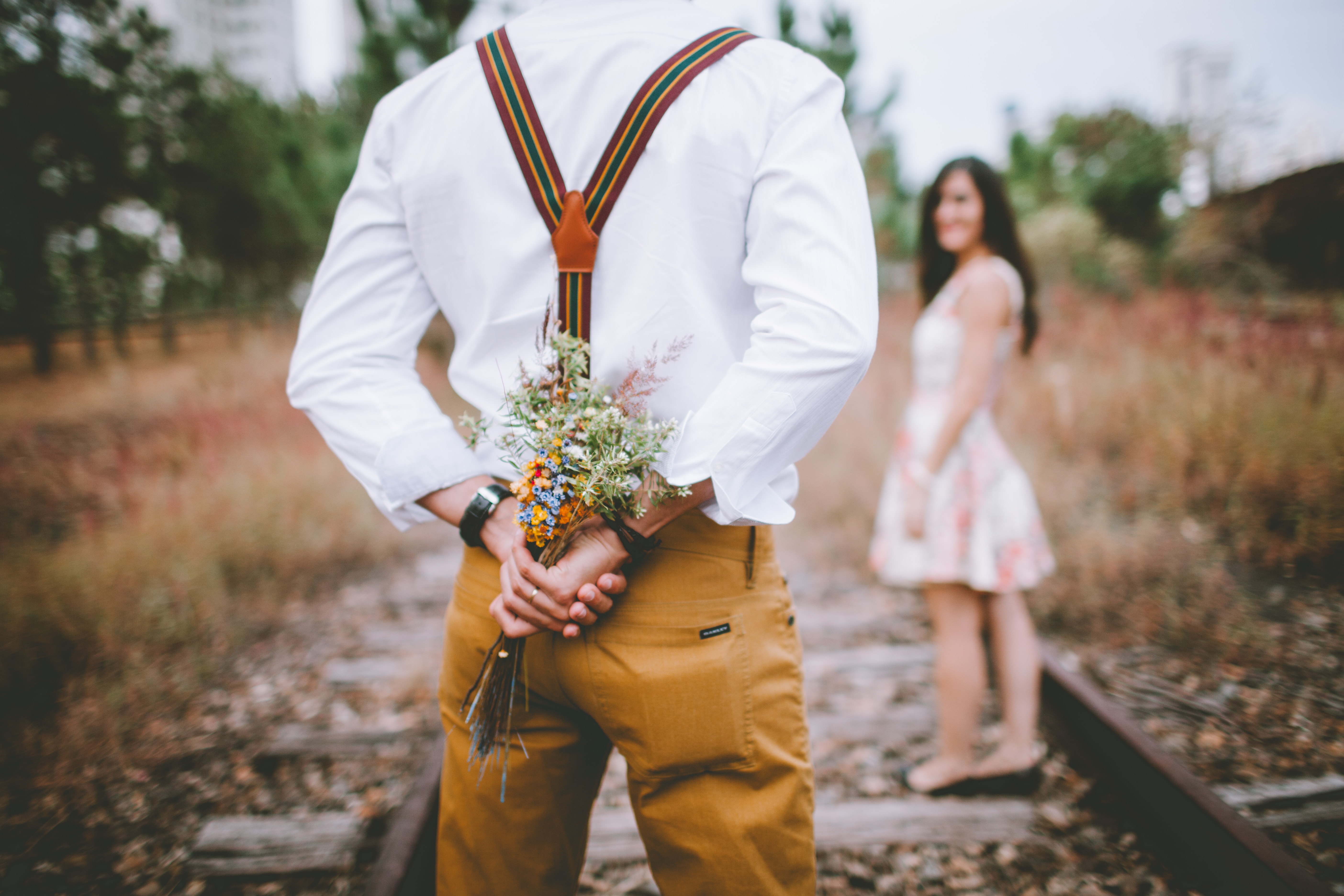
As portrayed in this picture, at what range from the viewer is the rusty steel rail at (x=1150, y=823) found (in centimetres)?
186

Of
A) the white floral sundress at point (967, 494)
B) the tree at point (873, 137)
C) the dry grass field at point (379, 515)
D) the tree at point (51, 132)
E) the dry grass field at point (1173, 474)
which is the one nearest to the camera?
the white floral sundress at point (967, 494)

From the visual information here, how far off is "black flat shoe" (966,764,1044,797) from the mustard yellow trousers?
5.92 ft

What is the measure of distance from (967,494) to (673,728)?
6.17ft

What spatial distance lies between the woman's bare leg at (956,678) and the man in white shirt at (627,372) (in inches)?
64.2

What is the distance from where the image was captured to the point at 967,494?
254 centimetres

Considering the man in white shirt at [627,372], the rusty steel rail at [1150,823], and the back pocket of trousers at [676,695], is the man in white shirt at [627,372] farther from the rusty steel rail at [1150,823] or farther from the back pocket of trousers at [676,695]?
the rusty steel rail at [1150,823]

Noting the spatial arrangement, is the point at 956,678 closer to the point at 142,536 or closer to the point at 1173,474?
the point at 1173,474

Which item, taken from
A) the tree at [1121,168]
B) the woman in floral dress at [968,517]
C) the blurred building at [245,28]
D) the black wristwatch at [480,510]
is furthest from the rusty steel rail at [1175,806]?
the blurred building at [245,28]

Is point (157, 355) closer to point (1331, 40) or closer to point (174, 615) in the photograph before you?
point (174, 615)

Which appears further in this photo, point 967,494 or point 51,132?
point 51,132

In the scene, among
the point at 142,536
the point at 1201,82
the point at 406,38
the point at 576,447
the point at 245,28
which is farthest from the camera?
the point at 245,28

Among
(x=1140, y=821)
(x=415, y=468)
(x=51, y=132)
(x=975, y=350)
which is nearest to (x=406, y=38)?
(x=51, y=132)

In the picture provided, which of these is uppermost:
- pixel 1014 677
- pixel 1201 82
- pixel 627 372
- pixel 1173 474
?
pixel 1201 82

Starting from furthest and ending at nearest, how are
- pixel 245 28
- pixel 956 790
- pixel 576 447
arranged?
pixel 245 28
pixel 956 790
pixel 576 447
